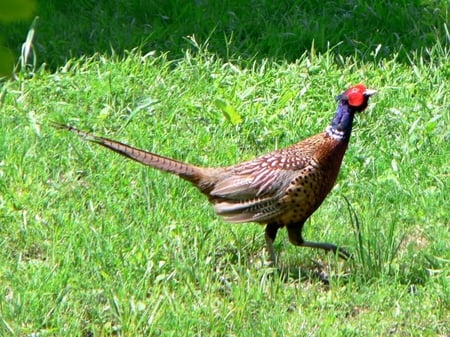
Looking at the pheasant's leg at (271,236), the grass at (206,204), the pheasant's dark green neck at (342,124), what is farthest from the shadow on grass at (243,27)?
the pheasant's leg at (271,236)

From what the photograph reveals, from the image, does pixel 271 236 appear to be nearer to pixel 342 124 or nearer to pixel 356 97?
pixel 342 124

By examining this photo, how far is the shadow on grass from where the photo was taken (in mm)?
6660

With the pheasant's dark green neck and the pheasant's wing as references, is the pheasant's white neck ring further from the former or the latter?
the pheasant's wing

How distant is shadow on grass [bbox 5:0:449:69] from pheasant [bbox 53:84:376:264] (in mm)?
2050

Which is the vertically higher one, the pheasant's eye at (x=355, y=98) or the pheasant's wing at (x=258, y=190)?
the pheasant's eye at (x=355, y=98)

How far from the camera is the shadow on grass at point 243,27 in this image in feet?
21.9

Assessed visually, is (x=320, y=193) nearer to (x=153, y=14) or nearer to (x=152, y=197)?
(x=152, y=197)

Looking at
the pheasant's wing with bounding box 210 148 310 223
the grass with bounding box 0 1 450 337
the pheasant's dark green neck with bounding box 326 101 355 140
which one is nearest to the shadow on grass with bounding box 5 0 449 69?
the grass with bounding box 0 1 450 337

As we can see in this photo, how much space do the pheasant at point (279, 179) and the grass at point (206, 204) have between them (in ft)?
0.65

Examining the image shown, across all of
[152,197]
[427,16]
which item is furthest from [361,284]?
[427,16]

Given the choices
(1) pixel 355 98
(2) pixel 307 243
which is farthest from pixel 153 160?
(1) pixel 355 98

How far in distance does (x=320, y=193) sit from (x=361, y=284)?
1.57 ft

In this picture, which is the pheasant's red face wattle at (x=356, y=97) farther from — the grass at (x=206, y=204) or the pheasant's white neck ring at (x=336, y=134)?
the grass at (x=206, y=204)

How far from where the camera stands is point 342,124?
4621 millimetres
